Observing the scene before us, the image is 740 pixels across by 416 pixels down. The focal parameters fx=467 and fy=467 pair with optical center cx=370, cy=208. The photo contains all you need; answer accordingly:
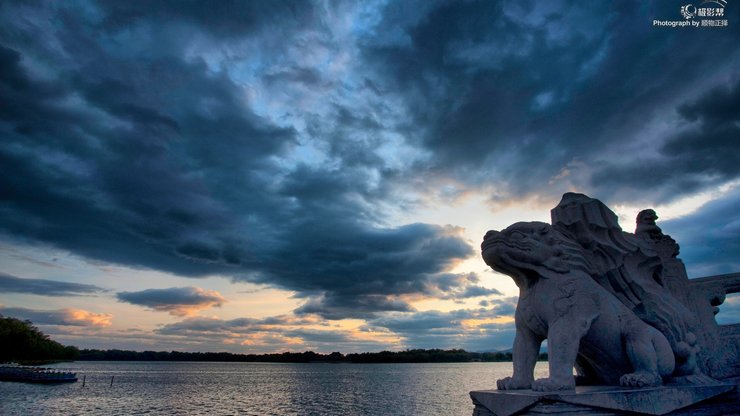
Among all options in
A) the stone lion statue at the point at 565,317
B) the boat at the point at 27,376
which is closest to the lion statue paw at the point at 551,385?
the stone lion statue at the point at 565,317

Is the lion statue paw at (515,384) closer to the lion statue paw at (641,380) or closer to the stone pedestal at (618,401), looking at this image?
the stone pedestal at (618,401)

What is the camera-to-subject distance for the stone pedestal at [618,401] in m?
4.46

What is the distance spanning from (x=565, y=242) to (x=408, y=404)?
37.5 metres

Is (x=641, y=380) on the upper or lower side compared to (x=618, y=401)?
upper

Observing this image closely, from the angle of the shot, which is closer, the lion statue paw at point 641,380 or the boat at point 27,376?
the lion statue paw at point 641,380

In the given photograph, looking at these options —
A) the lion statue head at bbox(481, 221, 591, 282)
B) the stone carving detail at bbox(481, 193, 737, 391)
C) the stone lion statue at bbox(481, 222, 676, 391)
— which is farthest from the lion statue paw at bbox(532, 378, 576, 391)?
the lion statue head at bbox(481, 221, 591, 282)

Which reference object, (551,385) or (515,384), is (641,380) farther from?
(515,384)

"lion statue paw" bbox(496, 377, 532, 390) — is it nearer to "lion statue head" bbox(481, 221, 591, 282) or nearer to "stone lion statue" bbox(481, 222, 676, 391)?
"stone lion statue" bbox(481, 222, 676, 391)

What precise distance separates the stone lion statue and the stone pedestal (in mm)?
282

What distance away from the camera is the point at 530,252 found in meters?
5.84

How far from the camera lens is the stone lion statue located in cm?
542

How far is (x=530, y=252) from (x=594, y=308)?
0.97m

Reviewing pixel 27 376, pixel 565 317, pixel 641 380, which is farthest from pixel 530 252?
pixel 27 376

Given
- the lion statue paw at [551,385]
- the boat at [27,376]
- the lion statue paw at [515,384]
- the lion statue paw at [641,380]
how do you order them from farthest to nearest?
1. the boat at [27,376]
2. the lion statue paw at [515,384]
3. the lion statue paw at [641,380]
4. the lion statue paw at [551,385]
